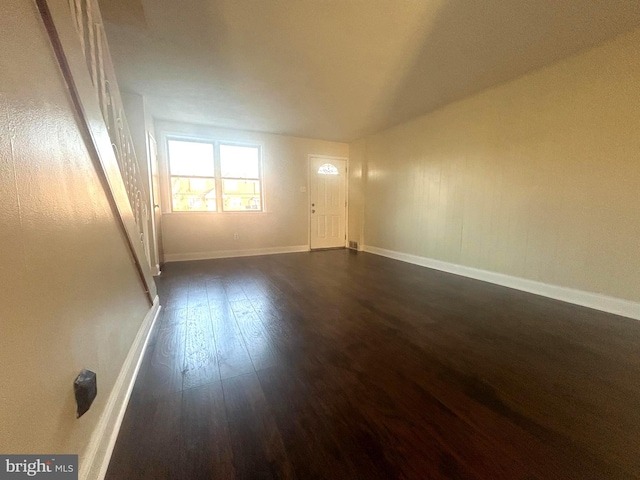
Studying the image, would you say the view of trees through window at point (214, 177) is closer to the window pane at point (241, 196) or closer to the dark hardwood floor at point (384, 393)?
the window pane at point (241, 196)

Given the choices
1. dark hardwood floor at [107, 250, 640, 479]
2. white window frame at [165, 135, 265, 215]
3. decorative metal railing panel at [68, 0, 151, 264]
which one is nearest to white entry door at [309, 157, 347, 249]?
white window frame at [165, 135, 265, 215]

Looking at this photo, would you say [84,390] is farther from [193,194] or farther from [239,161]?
[239,161]

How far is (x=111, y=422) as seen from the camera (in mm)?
1053

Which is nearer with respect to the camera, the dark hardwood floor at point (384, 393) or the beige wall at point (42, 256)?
the beige wall at point (42, 256)

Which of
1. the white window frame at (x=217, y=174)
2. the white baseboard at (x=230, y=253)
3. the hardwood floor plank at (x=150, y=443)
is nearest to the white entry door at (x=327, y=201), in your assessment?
the white baseboard at (x=230, y=253)

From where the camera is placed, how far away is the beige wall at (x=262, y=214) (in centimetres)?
459

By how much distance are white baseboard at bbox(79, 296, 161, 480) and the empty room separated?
1 centimetres

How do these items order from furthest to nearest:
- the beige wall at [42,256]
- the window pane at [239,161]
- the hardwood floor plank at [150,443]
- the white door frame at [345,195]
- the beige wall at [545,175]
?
the white door frame at [345,195], the window pane at [239,161], the beige wall at [545,175], the hardwood floor plank at [150,443], the beige wall at [42,256]

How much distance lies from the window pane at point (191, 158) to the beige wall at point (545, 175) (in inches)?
150

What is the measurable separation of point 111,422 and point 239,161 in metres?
4.69

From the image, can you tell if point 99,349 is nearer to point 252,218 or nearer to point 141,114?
point 141,114

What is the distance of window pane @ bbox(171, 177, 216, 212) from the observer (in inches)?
182

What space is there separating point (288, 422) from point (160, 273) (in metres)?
3.48

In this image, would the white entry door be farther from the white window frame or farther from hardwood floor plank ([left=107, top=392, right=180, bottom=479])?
hardwood floor plank ([left=107, top=392, right=180, bottom=479])
